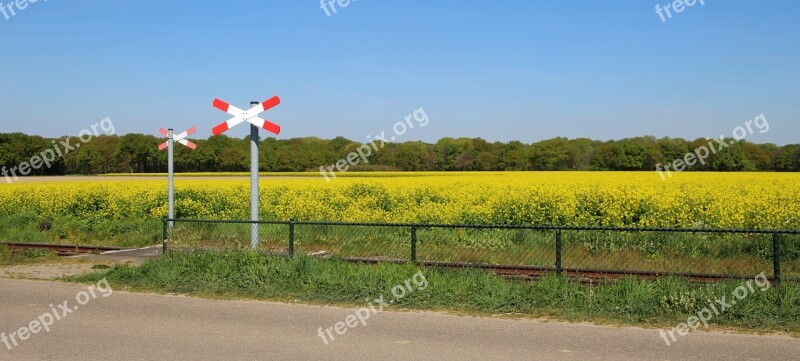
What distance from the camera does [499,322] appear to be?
8.59 metres

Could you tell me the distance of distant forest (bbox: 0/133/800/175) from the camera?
201 feet

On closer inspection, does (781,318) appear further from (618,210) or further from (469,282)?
(618,210)

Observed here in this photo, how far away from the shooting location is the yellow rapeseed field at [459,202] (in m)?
17.6

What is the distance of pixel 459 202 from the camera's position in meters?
22.1

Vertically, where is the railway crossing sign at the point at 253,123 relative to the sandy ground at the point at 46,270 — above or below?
above

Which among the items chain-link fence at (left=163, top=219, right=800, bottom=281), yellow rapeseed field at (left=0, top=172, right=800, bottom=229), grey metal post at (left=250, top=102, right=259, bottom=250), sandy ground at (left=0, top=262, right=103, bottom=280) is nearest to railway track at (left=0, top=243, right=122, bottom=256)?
sandy ground at (left=0, top=262, right=103, bottom=280)

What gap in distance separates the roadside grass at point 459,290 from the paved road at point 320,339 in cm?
56

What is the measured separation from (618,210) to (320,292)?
10.2 metres

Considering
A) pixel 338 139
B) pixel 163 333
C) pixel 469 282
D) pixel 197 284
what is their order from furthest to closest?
pixel 338 139 < pixel 197 284 < pixel 469 282 < pixel 163 333

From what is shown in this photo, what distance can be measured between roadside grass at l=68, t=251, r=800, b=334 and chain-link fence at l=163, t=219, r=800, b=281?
39.8 inches

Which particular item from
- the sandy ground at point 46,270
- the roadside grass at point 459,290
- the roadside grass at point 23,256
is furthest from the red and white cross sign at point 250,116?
the roadside grass at point 23,256

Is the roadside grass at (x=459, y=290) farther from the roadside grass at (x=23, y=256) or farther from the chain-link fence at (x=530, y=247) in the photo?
the roadside grass at (x=23, y=256)

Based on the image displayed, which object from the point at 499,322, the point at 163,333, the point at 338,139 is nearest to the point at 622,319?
the point at 499,322

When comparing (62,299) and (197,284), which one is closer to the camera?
(62,299)
